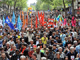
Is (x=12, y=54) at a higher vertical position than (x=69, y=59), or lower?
higher

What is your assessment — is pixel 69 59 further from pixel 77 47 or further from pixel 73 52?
pixel 77 47

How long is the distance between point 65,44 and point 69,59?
1.86 meters

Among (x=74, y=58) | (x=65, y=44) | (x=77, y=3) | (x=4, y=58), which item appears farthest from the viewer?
(x=77, y=3)

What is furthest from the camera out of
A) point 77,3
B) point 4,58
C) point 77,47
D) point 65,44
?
point 77,3

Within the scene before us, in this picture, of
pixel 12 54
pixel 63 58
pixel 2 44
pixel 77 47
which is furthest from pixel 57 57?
pixel 2 44

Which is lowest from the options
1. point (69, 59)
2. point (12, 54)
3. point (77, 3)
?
point (69, 59)

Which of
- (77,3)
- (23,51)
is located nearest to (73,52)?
(23,51)

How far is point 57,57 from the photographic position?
6594mm

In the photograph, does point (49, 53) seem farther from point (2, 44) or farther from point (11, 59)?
point (2, 44)

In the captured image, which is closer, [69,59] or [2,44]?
[69,59]

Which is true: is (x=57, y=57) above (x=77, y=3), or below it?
below

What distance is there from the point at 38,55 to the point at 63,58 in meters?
1.16

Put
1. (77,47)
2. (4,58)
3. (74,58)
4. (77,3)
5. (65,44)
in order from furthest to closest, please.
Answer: (77,3) < (65,44) < (77,47) < (74,58) < (4,58)

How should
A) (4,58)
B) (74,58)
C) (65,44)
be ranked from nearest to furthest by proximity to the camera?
(4,58)
(74,58)
(65,44)
